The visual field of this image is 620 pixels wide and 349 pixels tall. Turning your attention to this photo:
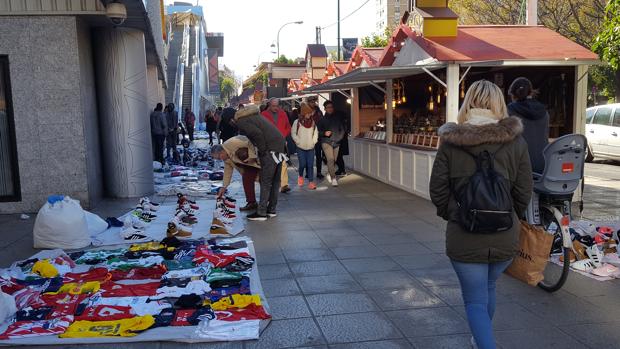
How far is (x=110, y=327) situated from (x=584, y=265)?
4478 mm

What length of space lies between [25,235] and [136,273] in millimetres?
2975

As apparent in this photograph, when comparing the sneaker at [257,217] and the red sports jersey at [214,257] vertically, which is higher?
the red sports jersey at [214,257]

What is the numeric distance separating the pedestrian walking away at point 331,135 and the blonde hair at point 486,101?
8699 mm

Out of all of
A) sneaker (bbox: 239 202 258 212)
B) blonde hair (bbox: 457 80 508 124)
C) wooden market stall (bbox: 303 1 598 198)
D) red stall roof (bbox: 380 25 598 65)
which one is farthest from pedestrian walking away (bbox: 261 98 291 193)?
blonde hair (bbox: 457 80 508 124)

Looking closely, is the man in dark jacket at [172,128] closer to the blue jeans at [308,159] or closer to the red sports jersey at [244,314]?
the blue jeans at [308,159]

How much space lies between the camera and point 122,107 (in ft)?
35.6

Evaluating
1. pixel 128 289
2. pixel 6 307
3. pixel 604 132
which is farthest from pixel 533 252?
pixel 604 132

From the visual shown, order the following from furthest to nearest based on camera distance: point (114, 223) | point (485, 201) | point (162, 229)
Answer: point (114, 223)
point (162, 229)
point (485, 201)

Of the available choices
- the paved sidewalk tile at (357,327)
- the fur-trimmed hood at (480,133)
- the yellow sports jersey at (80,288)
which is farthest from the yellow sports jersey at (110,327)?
the fur-trimmed hood at (480,133)

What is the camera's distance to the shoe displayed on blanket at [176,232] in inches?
281

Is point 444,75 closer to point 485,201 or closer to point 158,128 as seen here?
point 485,201

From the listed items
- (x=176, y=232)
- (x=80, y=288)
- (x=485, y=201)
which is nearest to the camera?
(x=485, y=201)

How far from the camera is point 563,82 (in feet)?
33.1

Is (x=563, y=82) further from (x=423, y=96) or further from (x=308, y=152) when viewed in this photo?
(x=308, y=152)
